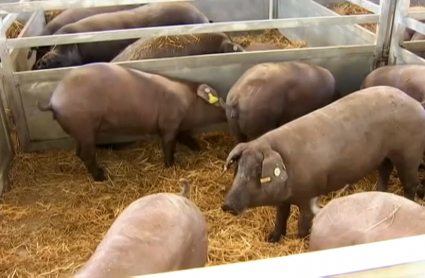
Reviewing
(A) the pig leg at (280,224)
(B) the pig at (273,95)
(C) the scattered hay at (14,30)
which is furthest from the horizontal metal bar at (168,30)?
(C) the scattered hay at (14,30)

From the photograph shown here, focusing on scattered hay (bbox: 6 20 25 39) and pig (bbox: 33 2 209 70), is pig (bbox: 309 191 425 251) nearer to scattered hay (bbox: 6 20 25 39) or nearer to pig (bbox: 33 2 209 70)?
pig (bbox: 33 2 209 70)

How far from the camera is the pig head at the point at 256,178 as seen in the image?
2.66m

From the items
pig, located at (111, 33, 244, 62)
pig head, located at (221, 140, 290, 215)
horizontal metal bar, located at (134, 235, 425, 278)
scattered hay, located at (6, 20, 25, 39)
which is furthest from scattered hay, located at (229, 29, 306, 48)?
horizontal metal bar, located at (134, 235, 425, 278)

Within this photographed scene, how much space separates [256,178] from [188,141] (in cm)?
135

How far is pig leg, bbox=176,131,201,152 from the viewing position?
397 centimetres

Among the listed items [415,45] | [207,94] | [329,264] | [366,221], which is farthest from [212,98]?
[329,264]

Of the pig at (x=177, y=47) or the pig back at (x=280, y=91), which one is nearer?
the pig back at (x=280, y=91)

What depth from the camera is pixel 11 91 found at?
375cm

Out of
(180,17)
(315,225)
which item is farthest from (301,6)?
(315,225)

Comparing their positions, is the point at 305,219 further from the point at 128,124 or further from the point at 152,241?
the point at 128,124

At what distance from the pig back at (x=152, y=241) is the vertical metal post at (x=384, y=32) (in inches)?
100

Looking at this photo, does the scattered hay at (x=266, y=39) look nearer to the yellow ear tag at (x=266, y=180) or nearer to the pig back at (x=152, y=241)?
the yellow ear tag at (x=266, y=180)

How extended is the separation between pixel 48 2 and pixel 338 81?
2184 millimetres

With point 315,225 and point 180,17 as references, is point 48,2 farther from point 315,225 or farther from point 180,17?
point 315,225
